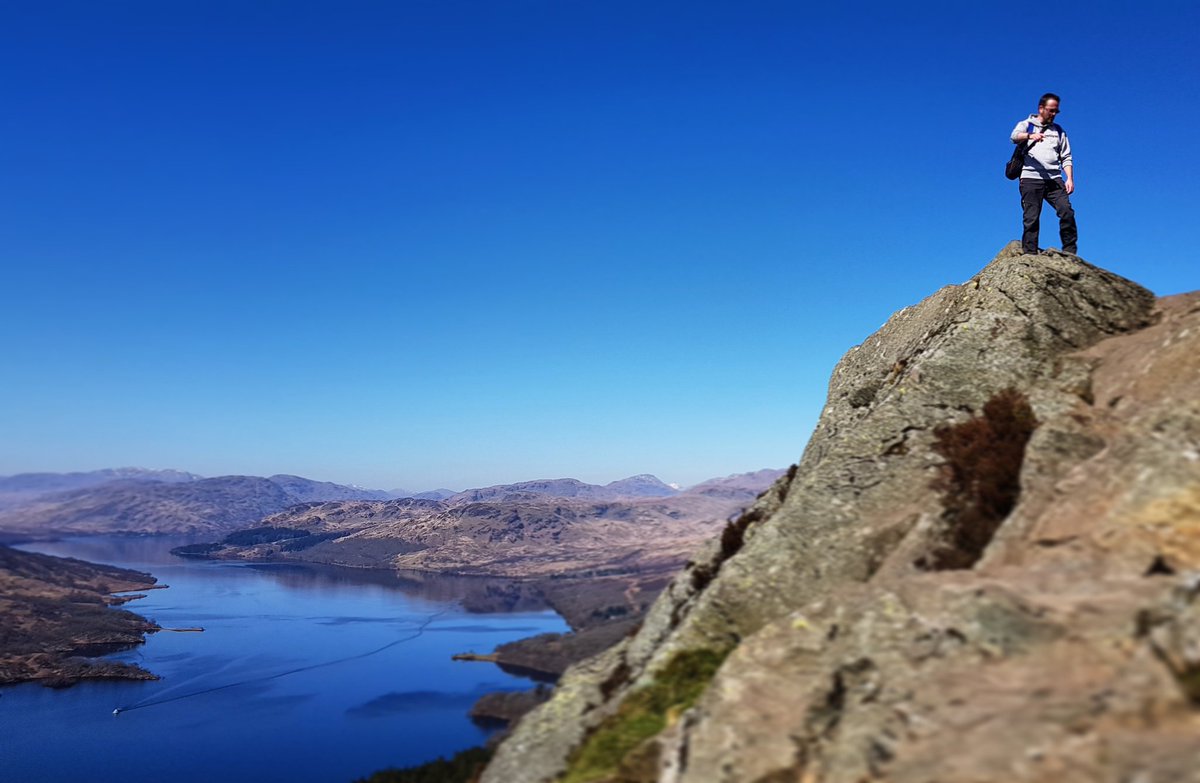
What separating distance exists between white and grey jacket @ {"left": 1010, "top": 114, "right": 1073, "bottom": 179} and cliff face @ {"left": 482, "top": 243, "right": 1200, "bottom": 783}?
3.05 metres

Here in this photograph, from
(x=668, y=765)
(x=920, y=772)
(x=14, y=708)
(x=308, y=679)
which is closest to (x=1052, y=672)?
(x=920, y=772)

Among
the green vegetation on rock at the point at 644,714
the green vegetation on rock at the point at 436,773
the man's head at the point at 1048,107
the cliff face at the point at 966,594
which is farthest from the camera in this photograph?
the green vegetation on rock at the point at 436,773

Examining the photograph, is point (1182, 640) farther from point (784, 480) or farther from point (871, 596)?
point (784, 480)

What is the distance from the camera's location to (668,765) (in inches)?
481

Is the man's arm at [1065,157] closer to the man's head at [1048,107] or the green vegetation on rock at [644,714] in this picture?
the man's head at [1048,107]

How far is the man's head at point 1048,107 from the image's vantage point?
22.3m

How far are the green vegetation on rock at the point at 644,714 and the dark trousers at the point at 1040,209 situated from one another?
19.0 meters

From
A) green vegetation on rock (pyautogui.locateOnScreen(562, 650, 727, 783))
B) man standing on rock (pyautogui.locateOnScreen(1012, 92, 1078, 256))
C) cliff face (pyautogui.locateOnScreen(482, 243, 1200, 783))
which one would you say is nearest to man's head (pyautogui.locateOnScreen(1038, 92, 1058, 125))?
man standing on rock (pyautogui.locateOnScreen(1012, 92, 1078, 256))

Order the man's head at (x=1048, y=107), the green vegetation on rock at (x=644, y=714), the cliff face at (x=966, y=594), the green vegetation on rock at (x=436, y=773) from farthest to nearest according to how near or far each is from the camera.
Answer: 1. the green vegetation on rock at (x=436, y=773)
2. the man's head at (x=1048, y=107)
3. the green vegetation on rock at (x=644, y=714)
4. the cliff face at (x=966, y=594)

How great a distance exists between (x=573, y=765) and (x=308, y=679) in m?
215

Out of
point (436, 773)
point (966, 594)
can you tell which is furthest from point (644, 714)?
point (436, 773)

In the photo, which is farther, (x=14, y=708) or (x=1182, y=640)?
(x=14, y=708)

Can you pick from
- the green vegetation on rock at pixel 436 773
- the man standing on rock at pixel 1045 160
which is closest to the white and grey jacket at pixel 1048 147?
the man standing on rock at pixel 1045 160

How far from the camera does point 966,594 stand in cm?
1202
